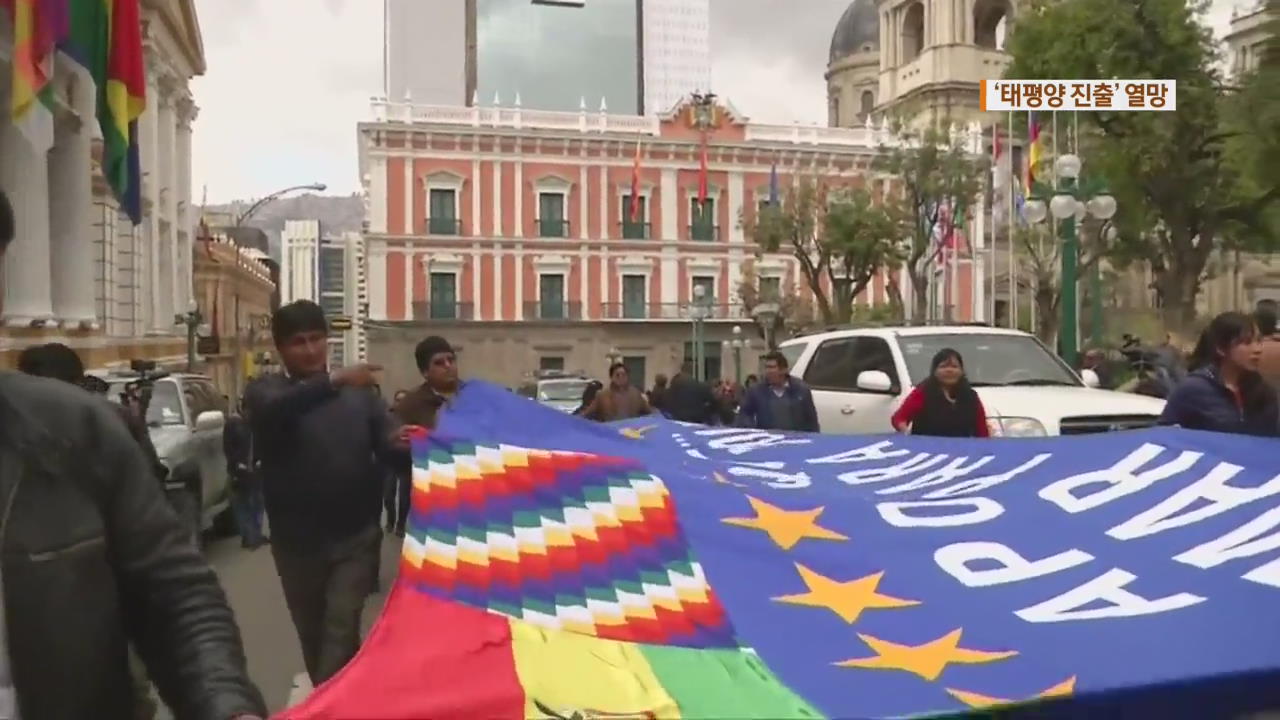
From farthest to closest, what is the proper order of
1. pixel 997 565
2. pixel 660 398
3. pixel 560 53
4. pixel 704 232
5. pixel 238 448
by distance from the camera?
pixel 560 53
pixel 704 232
pixel 660 398
pixel 238 448
pixel 997 565

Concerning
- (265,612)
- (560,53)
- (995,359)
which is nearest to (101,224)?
(265,612)

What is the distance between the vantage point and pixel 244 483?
1178cm

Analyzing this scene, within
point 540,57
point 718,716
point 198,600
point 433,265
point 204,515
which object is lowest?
point 204,515

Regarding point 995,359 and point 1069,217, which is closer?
point 995,359

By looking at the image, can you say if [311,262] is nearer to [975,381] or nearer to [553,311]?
[553,311]

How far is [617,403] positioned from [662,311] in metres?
50.9

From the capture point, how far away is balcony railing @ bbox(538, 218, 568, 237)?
6059 centimetres

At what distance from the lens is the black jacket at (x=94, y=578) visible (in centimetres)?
210

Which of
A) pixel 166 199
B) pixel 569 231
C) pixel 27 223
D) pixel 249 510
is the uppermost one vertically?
pixel 569 231

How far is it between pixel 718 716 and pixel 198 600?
3.80ft

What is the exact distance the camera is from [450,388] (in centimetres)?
670

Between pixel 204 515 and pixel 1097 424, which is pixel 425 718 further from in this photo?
pixel 204 515

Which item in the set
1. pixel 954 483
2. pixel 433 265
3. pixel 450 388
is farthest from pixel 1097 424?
pixel 433 265

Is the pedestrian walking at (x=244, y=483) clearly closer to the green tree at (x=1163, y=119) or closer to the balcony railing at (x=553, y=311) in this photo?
the green tree at (x=1163, y=119)
